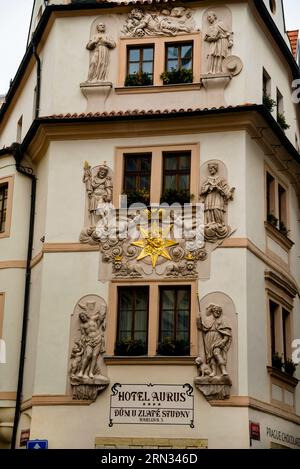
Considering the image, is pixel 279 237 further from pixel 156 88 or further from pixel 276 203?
pixel 156 88

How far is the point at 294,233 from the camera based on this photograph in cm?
2981

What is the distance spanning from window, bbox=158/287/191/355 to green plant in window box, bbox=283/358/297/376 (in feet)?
12.8

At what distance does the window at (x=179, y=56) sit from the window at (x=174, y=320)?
285 inches

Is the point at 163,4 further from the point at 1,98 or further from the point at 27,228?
the point at 1,98

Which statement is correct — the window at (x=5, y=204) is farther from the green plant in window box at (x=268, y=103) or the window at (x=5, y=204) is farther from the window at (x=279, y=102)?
the window at (x=279, y=102)

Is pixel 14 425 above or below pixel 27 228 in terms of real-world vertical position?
below

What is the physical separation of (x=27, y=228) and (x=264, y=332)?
8.31m

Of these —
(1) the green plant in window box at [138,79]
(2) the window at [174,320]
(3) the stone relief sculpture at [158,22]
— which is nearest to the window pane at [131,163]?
(1) the green plant in window box at [138,79]

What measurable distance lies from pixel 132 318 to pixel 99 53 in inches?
339

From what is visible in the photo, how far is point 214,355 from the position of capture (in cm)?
2392

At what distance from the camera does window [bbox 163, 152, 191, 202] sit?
86.0 ft

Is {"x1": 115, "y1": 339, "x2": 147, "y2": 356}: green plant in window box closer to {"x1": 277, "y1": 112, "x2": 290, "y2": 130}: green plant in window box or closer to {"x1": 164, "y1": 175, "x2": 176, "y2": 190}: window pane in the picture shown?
{"x1": 164, "y1": 175, "x2": 176, "y2": 190}: window pane

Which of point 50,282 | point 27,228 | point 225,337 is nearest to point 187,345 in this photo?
point 225,337

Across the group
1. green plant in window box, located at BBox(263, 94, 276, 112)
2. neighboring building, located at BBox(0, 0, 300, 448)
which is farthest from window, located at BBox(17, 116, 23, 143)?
green plant in window box, located at BBox(263, 94, 276, 112)
